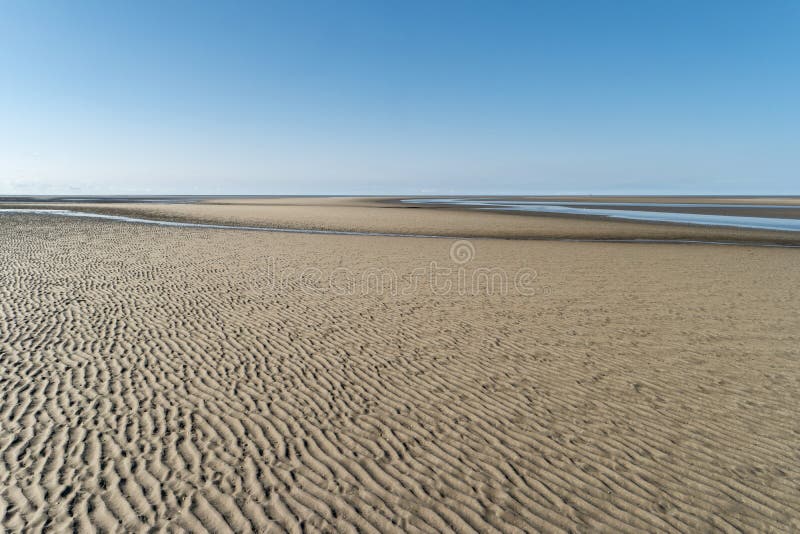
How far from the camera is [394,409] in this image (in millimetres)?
6805

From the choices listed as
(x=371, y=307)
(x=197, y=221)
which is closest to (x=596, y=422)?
(x=371, y=307)

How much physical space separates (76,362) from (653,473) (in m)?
10.6

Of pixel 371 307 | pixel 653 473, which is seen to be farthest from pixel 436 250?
pixel 653 473

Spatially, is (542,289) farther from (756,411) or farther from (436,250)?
(436,250)

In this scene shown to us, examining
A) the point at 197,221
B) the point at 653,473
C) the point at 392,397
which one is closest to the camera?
the point at 653,473

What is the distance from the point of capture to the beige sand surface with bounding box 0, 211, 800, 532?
4.70 meters

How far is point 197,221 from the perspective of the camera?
143 feet

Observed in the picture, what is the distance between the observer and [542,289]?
1535cm

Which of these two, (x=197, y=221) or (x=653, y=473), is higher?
(x=197, y=221)

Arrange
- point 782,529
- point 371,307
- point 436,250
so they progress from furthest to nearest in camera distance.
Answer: point 436,250
point 371,307
point 782,529

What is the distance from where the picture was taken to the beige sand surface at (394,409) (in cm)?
470

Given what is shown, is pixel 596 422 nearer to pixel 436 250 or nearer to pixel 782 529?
pixel 782 529

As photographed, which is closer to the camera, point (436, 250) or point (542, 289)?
point (542, 289)

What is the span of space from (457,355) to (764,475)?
528cm
